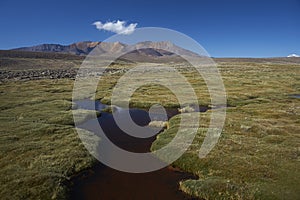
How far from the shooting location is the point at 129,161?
25.4 m

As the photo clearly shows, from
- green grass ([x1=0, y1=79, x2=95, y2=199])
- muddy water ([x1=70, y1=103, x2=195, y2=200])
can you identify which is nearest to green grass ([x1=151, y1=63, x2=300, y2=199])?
muddy water ([x1=70, y1=103, x2=195, y2=200])

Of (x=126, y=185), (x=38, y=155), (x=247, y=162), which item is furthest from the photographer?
(x=38, y=155)

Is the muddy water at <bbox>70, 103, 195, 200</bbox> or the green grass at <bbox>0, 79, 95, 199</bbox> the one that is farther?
the muddy water at <bbox>70, 103, 195, 200</bbox>

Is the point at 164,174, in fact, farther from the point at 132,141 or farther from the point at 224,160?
the point at 132,141

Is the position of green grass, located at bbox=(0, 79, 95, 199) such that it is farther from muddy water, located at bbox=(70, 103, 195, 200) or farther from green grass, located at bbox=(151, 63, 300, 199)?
green grass, located at bbox=(151, 63, 300, 199)

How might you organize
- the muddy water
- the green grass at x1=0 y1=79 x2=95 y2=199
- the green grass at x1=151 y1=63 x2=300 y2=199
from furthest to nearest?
1. the muddy water
2. the green grass at x1=0 y1=79 x2=95 y2=199
3. the green grass at x1=151 y1=63 x2=300 y2=199

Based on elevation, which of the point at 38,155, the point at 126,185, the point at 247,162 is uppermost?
the point at 38,155

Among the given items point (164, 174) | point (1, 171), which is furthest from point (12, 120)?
point (164, 174)

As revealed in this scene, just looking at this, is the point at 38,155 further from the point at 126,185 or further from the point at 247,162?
the point at 247,162

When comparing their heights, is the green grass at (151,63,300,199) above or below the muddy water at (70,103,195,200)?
above

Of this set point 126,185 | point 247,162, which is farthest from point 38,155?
point 247,162

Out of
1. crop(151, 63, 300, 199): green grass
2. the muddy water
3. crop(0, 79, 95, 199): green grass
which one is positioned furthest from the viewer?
the muddy water

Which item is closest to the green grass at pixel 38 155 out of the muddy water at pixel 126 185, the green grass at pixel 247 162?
the muddy water at pixel 126 185

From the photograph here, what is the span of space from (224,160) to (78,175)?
45.0 ft
